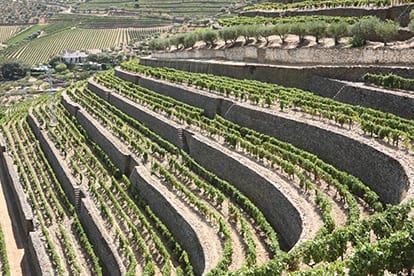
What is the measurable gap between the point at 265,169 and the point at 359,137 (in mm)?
4215

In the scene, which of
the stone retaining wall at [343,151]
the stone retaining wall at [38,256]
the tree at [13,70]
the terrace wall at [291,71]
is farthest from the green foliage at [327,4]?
the tree at [13,70]

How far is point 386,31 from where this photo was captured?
32.2m

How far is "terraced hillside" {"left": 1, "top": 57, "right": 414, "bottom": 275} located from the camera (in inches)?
637

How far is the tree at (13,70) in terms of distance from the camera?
103m

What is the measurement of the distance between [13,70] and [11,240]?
7917cm

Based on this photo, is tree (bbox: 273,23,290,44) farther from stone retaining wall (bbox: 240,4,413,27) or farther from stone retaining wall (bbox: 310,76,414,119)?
stone retaining wall (bbox: 310,76,414,119)

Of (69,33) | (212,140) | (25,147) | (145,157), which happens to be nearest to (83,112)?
(25,147)

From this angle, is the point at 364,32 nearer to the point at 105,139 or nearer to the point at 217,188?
the point at 217,188

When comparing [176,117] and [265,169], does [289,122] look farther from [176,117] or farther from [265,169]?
[176,117]

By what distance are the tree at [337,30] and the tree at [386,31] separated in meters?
3.47

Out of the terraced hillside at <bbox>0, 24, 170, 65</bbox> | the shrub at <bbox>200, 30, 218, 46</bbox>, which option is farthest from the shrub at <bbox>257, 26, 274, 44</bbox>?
the terraced hillside at <bbox>0, 24, 170, 65</bbox>

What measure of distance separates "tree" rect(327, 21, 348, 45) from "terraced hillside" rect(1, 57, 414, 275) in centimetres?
695

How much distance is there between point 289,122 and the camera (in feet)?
82.4

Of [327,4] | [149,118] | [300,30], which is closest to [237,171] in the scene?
[149,118]
